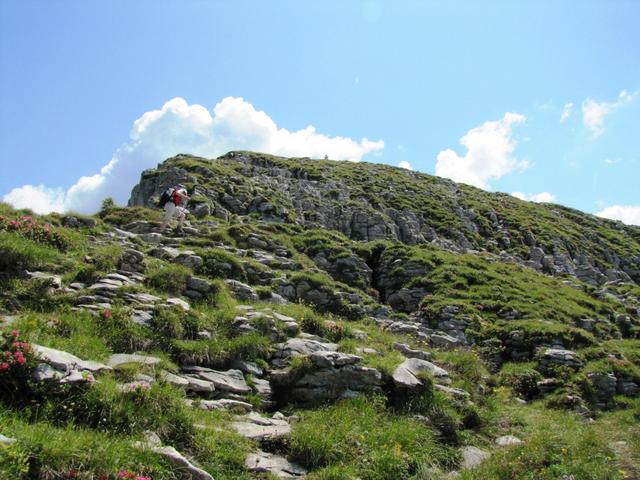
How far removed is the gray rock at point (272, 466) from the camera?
9.63m

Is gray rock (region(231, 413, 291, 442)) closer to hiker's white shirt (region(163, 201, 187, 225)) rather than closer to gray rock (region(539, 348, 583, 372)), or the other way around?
gray rock (region(539, 348, 583, 372))

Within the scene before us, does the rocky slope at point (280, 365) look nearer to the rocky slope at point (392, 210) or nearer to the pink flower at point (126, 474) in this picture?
the pink flower at point (126, 474)

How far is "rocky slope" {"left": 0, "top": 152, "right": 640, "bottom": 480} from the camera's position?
30.1 ft

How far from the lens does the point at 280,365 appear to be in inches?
583

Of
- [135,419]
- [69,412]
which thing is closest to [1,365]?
[69,412]

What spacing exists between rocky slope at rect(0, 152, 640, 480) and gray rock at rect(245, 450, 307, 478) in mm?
40

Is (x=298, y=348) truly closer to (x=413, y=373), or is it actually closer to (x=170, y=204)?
(x=413, y=373)

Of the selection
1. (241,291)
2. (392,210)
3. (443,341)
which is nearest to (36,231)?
(241,291)

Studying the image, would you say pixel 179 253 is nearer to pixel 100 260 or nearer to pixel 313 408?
pixel 100 260

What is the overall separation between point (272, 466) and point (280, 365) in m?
5.02

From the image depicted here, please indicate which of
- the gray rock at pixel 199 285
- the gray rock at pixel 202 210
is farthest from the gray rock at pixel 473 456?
the gray rock at pixel 202 210

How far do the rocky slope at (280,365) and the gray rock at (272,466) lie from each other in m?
0.04

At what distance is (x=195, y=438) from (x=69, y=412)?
97.4 inches

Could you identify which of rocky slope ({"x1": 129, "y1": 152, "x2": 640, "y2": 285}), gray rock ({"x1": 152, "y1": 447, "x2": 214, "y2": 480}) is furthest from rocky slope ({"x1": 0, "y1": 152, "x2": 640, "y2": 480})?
rocky slope ({"x1": 129, "y1": 152, "x2": 640, "y2": 285})
